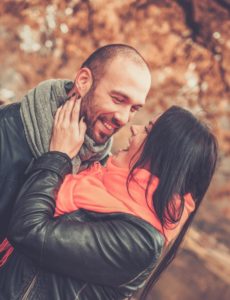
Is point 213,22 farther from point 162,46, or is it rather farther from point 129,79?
point 129,79

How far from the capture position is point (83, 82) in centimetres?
181

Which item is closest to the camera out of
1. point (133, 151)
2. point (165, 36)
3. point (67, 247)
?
point (67, 247)

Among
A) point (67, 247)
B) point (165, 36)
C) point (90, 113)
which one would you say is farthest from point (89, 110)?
point (165, 36)

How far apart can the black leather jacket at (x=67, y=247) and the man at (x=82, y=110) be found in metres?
0.15

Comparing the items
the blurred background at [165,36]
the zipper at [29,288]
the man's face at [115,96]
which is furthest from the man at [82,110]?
the blurred background at [165,36]

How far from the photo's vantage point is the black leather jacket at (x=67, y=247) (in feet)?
4.66

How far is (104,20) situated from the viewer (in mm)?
4785

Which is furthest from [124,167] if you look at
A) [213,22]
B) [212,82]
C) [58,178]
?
[212,82]

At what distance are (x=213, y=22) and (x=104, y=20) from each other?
133cm

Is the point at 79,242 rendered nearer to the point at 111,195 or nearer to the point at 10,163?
the point at 111,195

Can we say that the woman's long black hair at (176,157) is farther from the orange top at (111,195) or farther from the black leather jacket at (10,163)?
the black leather jacket at (10,163)

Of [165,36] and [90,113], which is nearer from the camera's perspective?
[90,113]

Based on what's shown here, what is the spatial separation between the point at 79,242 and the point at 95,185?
0.80ft

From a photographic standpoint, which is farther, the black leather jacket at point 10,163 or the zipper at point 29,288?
the black leather jacket at point 10,163
